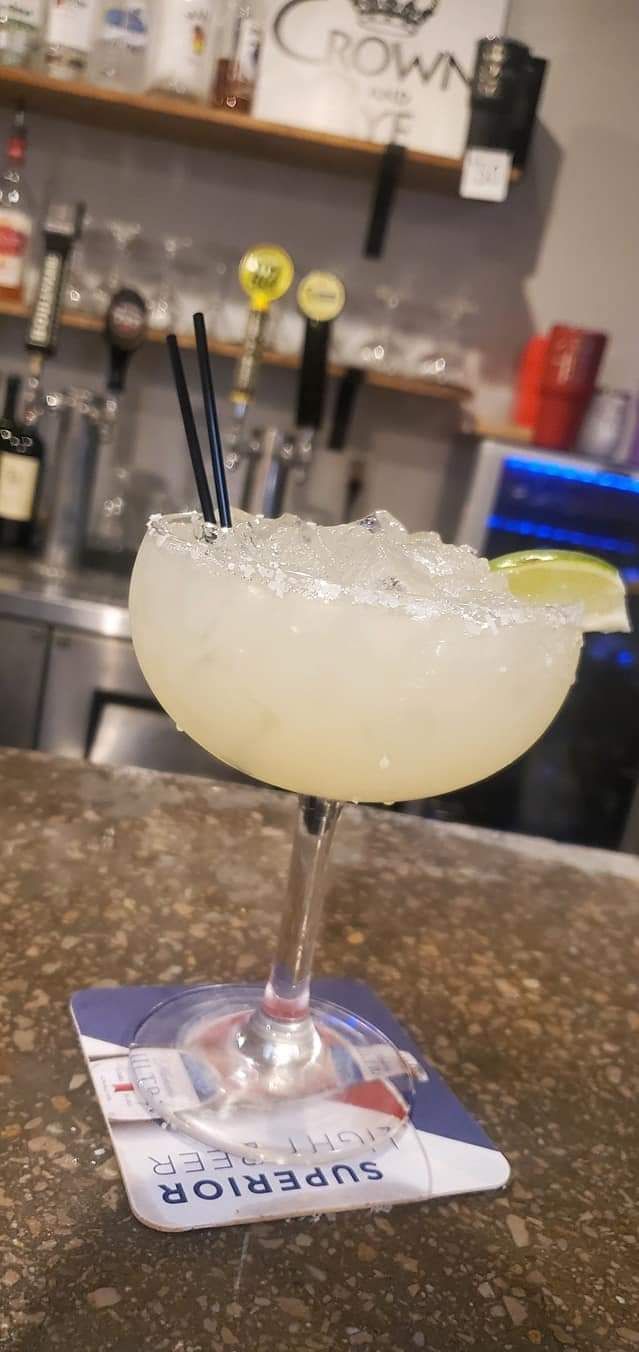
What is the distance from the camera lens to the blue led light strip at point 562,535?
98.8 inches

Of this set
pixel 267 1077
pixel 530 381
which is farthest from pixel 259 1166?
pixel 530 381

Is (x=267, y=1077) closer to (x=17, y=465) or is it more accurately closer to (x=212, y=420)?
(x=212, y=420)

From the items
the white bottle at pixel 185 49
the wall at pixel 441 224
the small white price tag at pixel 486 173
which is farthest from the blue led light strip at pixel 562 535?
the white bottle at pixel 185 49

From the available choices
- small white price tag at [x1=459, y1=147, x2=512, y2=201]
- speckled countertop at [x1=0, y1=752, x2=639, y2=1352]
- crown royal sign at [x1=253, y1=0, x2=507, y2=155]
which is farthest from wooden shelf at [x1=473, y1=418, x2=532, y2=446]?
speckled countertop at [x1=0, y1=752, x2=639, y2=1352]

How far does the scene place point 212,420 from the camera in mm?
622

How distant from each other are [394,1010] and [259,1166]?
198 millimetres

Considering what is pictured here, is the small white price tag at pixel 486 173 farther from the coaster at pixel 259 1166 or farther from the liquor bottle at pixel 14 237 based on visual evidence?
the coaster at pixel 259 1166

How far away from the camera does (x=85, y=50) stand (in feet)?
8.01

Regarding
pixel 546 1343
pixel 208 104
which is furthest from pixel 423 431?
pixel 546 1343

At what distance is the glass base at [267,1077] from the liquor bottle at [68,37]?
2405 millimetres

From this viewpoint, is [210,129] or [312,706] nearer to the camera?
[312,706]

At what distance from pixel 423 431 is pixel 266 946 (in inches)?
90.9

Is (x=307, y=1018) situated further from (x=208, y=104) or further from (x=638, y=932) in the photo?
(x=208, y=104)

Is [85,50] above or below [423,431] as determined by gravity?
above
